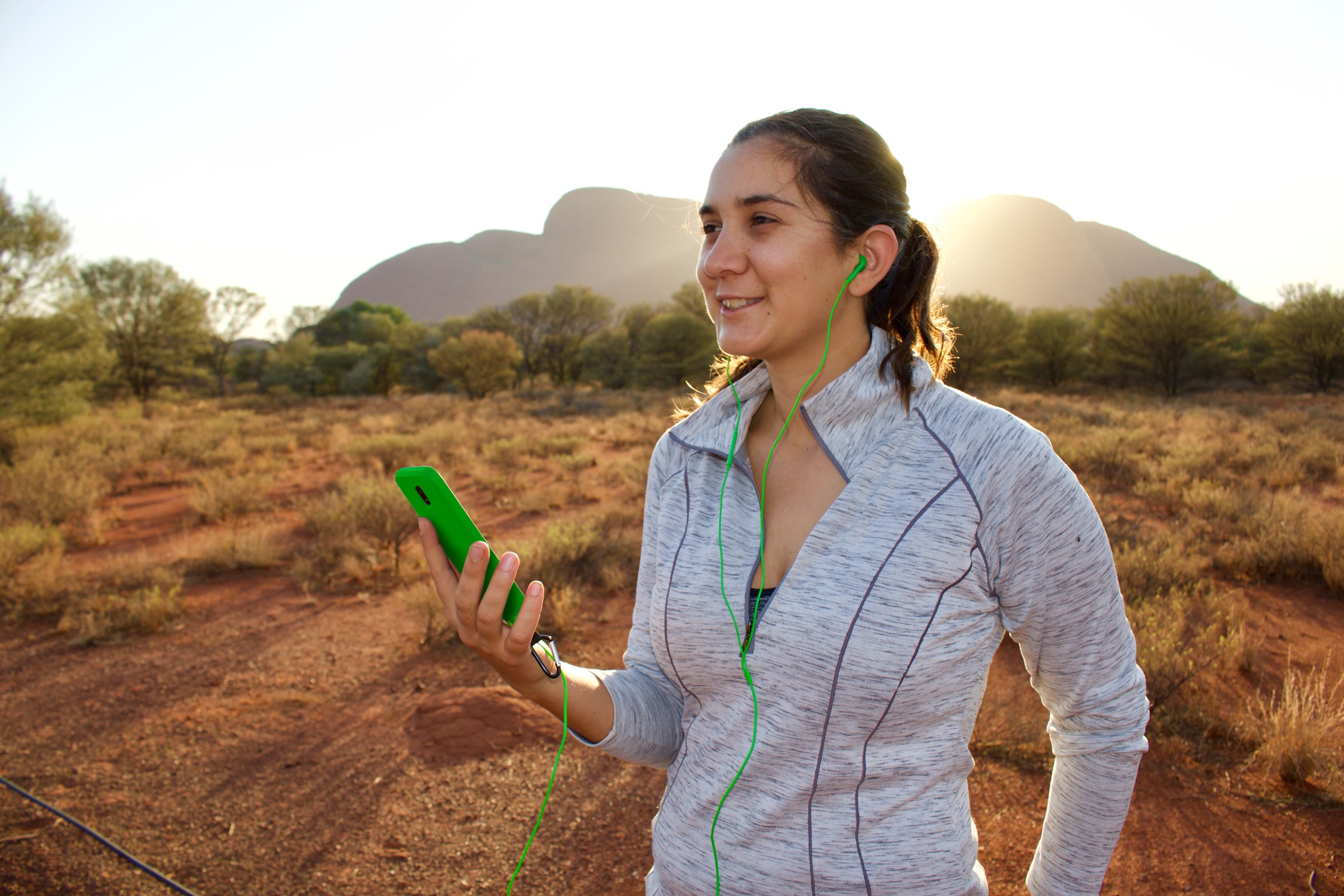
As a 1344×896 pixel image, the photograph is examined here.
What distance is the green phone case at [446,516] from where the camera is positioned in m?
1.14

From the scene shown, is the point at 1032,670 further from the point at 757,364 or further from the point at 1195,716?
the point at 1195,716

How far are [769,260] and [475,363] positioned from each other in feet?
107

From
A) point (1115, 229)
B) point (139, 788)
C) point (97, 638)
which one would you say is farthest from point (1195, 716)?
point (1115, 229)

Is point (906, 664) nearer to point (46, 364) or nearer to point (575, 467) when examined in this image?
point (575, 467)

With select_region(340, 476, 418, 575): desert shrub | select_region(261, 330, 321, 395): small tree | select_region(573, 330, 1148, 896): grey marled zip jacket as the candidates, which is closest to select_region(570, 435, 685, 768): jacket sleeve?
select_region(573, 330, 1148, 896): grey marled zip jacket

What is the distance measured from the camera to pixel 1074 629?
1.10m

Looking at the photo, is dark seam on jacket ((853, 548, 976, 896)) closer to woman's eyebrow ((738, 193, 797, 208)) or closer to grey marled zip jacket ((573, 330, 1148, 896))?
grey marled zip jacket ((573, 330, 1148, 896))

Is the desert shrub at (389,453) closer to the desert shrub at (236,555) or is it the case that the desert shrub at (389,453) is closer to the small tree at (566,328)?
the desert shrub at (236,555)

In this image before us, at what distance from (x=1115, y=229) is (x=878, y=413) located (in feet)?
502

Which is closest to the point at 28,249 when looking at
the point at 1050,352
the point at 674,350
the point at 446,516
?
the point at 446,516

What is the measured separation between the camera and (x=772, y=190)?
1258mm

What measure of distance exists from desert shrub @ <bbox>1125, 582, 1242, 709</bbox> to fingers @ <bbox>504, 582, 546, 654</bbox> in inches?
136

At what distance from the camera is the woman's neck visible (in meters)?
1.34

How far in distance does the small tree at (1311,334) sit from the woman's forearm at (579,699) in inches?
1376
